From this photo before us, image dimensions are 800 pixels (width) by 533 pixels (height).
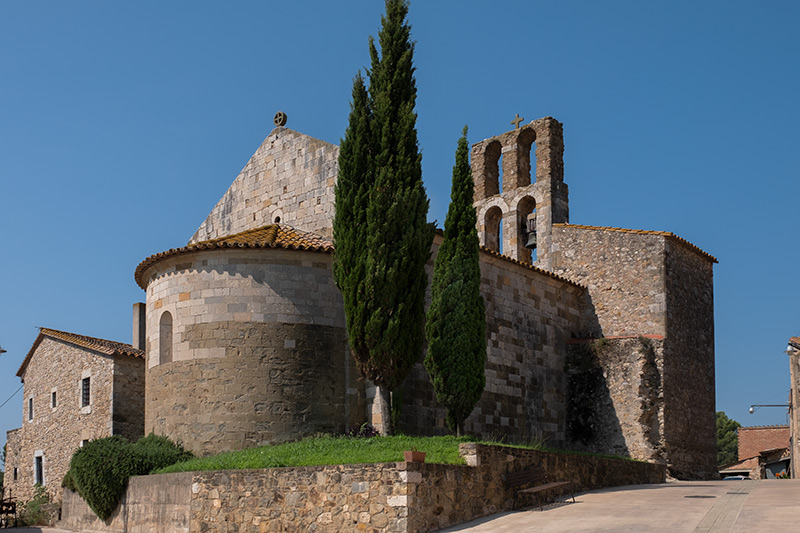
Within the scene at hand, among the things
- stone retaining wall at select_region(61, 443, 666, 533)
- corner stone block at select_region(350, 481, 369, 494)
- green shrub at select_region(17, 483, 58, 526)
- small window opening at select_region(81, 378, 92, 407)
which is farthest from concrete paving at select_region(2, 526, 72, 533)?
corner stone block at select_region(350, 481, 369, 494)

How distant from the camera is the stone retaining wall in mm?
13258

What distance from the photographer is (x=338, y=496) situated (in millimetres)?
13672

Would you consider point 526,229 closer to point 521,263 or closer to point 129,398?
point 521,263

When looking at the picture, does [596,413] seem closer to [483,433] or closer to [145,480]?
[483,433]

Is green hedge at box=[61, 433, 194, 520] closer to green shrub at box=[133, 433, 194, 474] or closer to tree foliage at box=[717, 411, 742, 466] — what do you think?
green shrub at box=[133, 433, 194, 474]

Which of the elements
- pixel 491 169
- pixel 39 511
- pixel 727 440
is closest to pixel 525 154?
pixel 491 169

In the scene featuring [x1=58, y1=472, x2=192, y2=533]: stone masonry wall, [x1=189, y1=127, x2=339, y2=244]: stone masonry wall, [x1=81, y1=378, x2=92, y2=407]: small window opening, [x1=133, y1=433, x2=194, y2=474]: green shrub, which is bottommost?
[x1=58, y1=472, x2=192, y2=533]: stone masonry wall

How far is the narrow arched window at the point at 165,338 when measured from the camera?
19516 mm

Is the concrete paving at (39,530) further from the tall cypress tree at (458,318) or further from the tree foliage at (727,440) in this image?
the tree foliage at (727,440)

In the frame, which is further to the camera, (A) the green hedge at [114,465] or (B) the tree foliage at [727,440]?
(B) the tree foliage at [727,440]

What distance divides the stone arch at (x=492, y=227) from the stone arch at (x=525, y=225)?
86cm

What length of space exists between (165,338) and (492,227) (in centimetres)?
1356

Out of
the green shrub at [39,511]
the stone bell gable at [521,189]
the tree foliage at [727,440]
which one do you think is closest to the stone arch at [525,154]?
the stone bell gable at [521,189]

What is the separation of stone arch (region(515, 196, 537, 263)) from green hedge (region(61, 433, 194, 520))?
13942 mm
